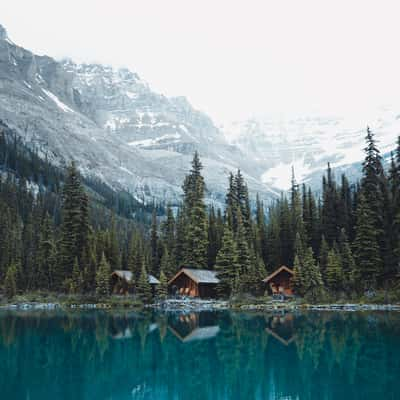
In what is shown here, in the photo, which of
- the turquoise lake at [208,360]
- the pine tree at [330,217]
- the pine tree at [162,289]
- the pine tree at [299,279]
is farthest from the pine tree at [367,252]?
the pine tree at [162,289]

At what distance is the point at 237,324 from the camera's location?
114ft

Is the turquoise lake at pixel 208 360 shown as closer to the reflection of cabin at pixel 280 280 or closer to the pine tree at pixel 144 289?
the pine tree at pixel 144 289

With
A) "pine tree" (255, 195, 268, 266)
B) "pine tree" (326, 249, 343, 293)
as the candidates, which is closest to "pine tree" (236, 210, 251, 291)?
"pine tree" (255, 195, 268, 266)

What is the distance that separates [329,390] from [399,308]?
1096 inches

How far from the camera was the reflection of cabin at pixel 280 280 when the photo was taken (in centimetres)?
5725

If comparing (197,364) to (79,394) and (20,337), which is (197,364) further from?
(20,337)

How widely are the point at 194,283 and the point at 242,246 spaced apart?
7.67 metres

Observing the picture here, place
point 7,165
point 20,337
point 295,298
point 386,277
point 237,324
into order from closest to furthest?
point 20,337 < point 237,324 < point 386,277 < point 295,298 < point 7,165

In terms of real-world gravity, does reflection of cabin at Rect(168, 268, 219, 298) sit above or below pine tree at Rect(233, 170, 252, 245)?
below

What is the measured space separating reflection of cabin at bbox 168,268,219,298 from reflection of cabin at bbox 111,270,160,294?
396 centimetres

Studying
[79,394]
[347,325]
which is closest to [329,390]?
[79,394]

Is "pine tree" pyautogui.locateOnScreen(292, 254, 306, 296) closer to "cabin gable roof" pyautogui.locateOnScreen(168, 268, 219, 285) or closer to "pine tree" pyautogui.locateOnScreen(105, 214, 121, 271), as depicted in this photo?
"cabin gable roof" pyautogui.locateOnScreen(168, 268, 219, 285)

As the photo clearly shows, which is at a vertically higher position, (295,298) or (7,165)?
(7,165)

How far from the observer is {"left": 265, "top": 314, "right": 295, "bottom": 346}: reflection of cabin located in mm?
26922
